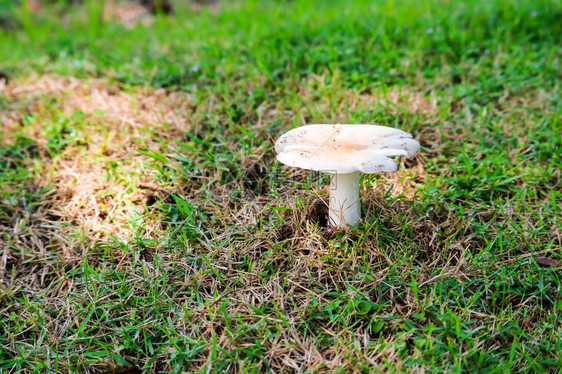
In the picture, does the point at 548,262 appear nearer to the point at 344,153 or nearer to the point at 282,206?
the point at 344,153

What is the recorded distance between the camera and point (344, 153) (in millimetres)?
2020

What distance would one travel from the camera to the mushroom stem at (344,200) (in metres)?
2.21

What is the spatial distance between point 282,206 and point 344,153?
26.7 inches

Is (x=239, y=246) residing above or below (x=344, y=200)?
below

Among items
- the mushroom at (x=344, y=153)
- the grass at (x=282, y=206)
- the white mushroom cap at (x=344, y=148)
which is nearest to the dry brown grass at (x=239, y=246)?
the grass at (x=282, y=206)

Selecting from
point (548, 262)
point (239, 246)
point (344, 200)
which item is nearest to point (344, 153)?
point (344, 200)

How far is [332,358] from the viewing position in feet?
6.24

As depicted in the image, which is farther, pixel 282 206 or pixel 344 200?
pixel 282 206

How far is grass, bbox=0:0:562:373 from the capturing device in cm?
198

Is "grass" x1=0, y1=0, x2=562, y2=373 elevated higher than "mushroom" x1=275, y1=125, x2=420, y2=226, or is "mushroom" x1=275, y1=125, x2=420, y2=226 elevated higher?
"mushroom" x1=275, y1=125, x2=420, y2=226

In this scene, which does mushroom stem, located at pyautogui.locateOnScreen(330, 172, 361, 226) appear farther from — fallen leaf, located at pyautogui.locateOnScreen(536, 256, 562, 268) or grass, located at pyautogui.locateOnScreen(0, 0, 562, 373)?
fallen leaf, located at pyautogui.locateOnScreen(536, 256, 562, 268)

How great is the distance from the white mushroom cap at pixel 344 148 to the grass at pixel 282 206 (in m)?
0.47

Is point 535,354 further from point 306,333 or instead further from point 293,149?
Answer: point 293,149

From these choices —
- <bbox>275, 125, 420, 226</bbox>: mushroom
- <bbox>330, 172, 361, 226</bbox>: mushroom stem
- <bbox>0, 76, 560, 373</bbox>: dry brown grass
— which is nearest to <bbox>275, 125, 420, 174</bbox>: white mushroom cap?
<bbox>275, 125, 420, 226</bbox>: mushroom
